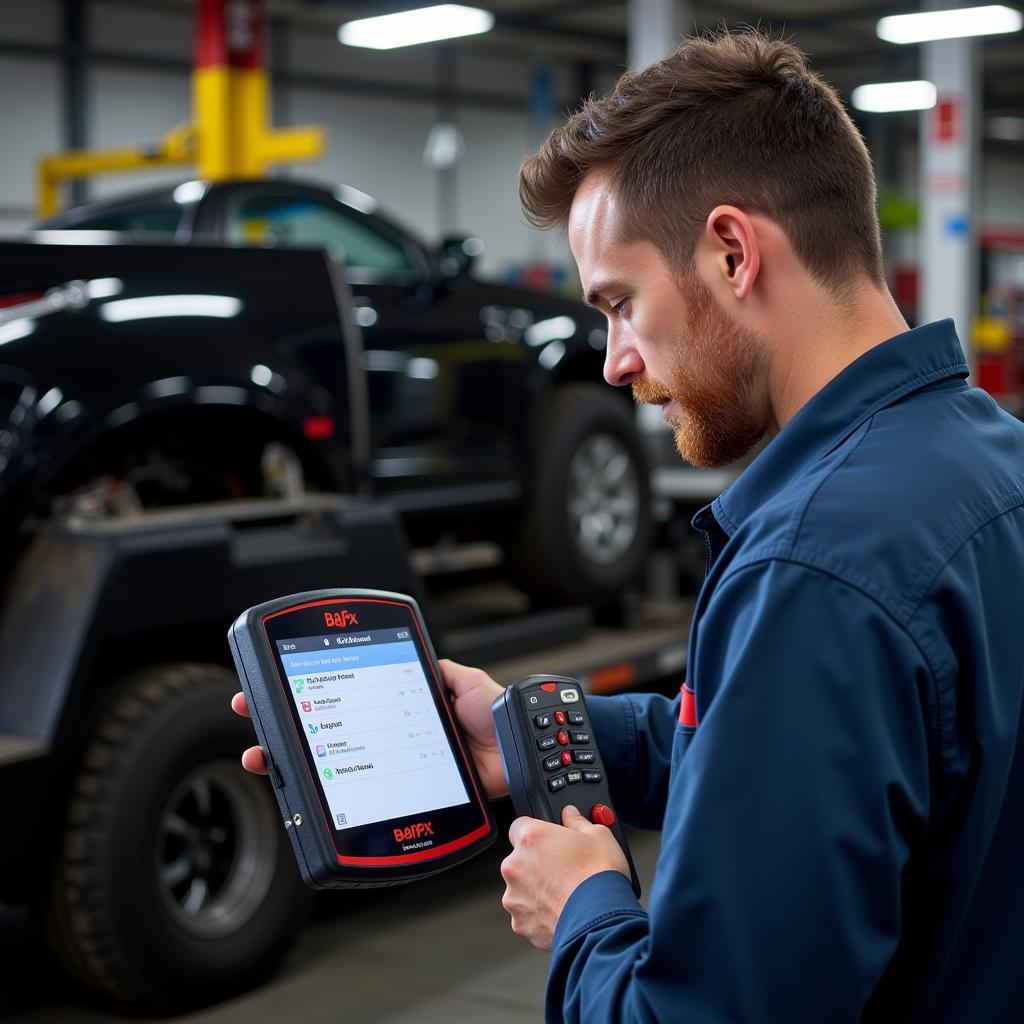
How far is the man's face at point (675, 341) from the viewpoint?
4.12 ft

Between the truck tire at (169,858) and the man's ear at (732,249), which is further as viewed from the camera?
the truck tire at (169,858)

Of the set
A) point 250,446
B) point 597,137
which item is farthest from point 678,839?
point 250,446

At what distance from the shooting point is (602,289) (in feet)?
4.41

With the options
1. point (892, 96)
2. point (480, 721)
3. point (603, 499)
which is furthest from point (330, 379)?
point (892, 96)

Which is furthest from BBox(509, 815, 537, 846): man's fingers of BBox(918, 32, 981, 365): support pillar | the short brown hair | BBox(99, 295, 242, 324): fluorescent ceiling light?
BBox(918, 32, 981, 365): support pillar

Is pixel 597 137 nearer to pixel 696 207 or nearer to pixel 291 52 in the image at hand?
pixel 696 207

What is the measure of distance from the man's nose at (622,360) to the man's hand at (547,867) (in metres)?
0.41

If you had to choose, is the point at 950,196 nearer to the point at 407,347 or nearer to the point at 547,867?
the point at 407,347

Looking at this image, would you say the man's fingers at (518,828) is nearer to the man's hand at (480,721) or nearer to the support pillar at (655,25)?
the man's hand at (480,721)

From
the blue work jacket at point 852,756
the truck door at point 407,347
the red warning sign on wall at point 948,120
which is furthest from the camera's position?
the red warning sign on wall at point 948,120

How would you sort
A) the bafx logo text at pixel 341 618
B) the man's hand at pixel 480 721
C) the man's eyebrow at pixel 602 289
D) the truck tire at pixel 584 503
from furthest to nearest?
the truck tire at pixel 584 503 < the man's hand at pixel 480 721 < the bafx logo text at pixel 341 618 < the man's eyebrow at pixel 602 289

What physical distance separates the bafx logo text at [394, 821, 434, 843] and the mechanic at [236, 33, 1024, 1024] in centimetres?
23

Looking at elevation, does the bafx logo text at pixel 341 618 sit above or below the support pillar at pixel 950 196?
below

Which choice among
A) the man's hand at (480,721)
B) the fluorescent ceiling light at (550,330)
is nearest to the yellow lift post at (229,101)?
the fluorescent ceiling light at (550,330)
